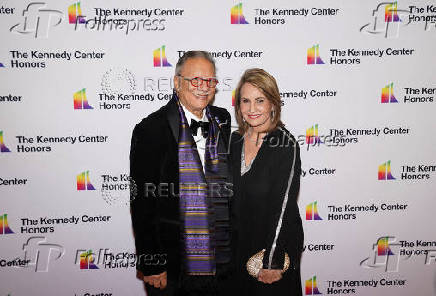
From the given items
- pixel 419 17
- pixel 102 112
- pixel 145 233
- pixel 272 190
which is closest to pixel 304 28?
pixel 419 17

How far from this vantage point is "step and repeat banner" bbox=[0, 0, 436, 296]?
2.42m

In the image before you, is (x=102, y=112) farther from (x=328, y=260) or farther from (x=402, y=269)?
(x=402, y=269)

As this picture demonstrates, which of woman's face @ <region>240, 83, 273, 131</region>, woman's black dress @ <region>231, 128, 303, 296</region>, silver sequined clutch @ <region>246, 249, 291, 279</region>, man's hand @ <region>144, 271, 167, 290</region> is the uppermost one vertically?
woman's face @ <region>240, 83, 273, 131</region>

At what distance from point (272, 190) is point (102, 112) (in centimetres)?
153

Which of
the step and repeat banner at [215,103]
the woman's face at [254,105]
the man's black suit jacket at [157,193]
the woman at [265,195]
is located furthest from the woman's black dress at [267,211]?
the step and repeat banner at [215,103]

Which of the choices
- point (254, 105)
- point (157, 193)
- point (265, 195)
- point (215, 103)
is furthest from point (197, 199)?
point (215, 103)

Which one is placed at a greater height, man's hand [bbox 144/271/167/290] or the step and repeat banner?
the step and repeat banner

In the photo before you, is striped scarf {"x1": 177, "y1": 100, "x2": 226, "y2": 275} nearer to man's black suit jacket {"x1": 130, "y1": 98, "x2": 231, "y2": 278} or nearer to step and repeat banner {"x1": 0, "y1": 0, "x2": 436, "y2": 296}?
man's black suit jacket {"x1": 130, "y1": 98, "x2": 231, "y2": 278}

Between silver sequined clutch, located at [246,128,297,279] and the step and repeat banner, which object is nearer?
silver sequined clutch, located at [246,128,297,279]

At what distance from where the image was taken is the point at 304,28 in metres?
2.50

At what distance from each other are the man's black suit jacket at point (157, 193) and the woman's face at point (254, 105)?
42 centimetres

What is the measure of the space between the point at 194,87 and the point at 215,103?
758 mm

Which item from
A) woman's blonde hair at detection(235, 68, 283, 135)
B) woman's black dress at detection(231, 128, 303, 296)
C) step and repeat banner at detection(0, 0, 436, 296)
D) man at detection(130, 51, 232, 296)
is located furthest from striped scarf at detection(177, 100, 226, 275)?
step and repeat banner at detection(0, 0, 436, 296)

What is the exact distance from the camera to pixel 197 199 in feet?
6.01
